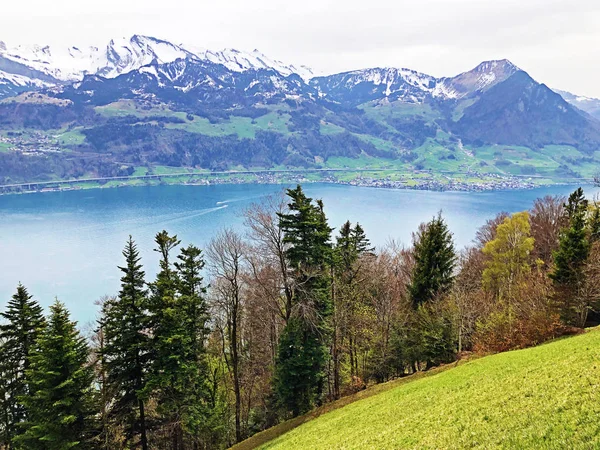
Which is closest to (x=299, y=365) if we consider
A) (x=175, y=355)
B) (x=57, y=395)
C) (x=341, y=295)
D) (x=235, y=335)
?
(x=235, y=335)

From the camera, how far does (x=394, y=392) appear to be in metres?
26.0

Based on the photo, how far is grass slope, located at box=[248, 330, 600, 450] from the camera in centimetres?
1142

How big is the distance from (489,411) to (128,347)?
21.9 metres

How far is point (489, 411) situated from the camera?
48.0 ft

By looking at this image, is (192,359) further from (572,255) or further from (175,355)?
(572,255)

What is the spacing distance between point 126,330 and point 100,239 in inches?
4539

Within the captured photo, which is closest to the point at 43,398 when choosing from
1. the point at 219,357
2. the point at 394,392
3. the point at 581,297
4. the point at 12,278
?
the point at 219,357

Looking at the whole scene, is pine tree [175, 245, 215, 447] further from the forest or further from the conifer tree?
the conifer tree

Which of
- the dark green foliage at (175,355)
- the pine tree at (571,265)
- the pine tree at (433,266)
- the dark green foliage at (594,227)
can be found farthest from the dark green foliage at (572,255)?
the dark green foliage at (175,355)

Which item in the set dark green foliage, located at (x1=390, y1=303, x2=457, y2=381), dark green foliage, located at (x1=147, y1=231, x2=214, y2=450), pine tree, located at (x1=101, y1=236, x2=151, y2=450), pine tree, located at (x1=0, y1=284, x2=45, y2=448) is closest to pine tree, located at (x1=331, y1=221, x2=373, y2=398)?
dark green foliage, located at (x1=390, y1=303, x2=457, y2=381)

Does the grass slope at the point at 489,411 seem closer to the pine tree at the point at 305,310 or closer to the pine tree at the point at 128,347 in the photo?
the pine tree at the point at 305,310

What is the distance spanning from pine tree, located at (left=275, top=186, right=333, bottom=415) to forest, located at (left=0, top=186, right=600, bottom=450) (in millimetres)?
93

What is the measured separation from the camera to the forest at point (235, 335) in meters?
26.6

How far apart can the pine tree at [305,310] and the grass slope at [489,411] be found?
398cm
